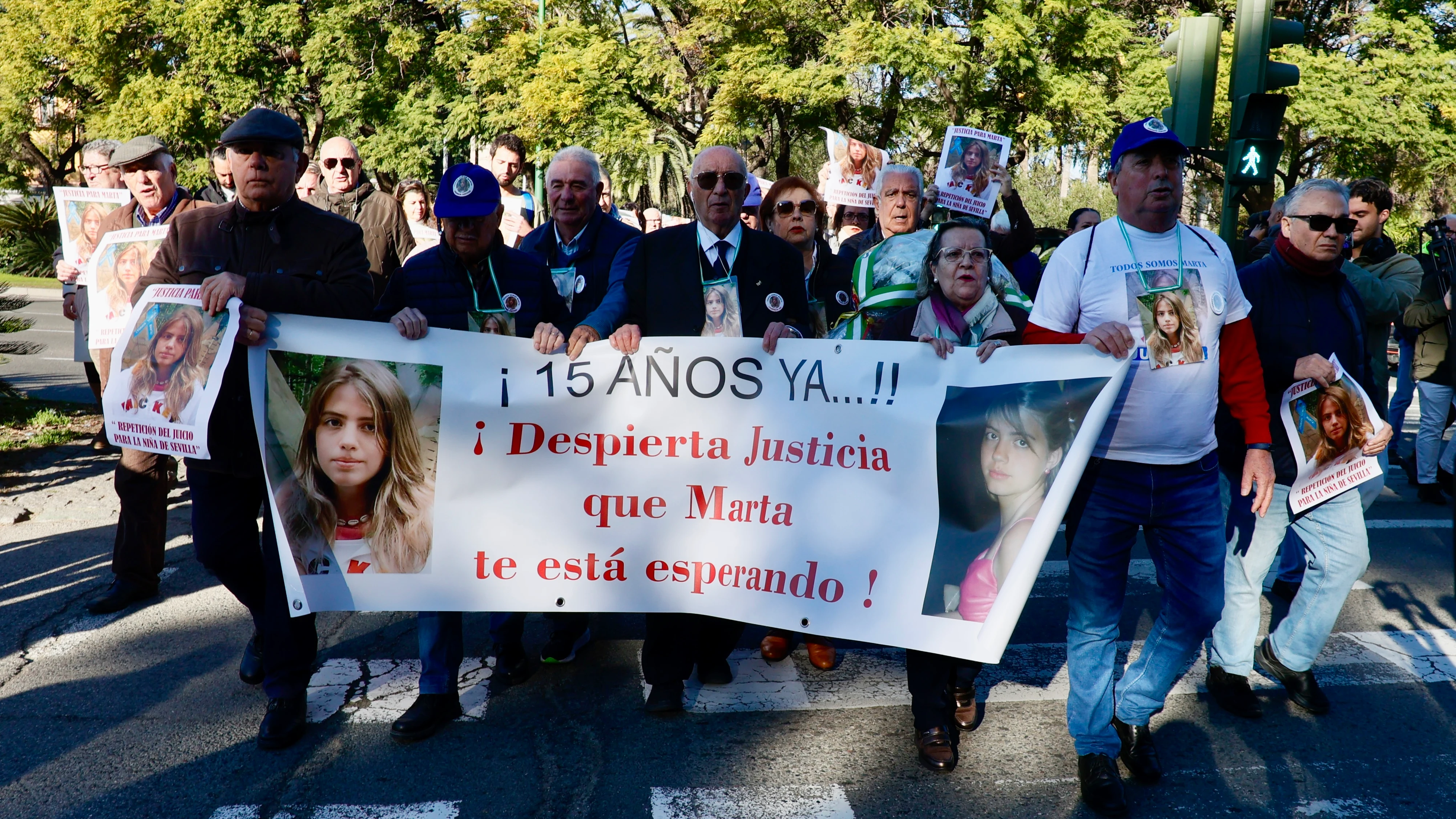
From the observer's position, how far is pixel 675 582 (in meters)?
3.82

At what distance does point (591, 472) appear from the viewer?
3.84 m

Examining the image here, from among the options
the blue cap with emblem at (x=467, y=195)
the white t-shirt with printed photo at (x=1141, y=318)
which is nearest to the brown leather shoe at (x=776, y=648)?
the white t-shirt with printed photo at (x=1141, y=318)

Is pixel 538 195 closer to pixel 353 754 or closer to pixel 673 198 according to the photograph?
pixel 673 198

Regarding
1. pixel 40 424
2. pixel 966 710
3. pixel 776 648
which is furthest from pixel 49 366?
pixel 966 710

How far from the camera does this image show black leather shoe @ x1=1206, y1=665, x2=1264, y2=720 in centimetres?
412

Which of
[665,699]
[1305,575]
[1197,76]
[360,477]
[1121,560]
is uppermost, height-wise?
[1197,76]

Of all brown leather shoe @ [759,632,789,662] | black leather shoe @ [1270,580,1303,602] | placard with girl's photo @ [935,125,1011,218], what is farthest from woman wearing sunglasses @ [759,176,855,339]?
black leather shoe @ [1270,580,1303,602]

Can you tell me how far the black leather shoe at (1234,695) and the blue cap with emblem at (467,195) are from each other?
3.35 metres

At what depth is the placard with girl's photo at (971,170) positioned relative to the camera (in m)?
6.12

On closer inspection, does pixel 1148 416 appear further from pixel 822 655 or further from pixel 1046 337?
pixel 822 655

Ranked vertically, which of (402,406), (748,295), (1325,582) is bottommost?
(1325,582)

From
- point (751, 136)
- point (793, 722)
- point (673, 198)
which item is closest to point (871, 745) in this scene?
point (793, 722)

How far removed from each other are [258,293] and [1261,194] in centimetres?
2061

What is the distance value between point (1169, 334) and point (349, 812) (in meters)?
2.90
